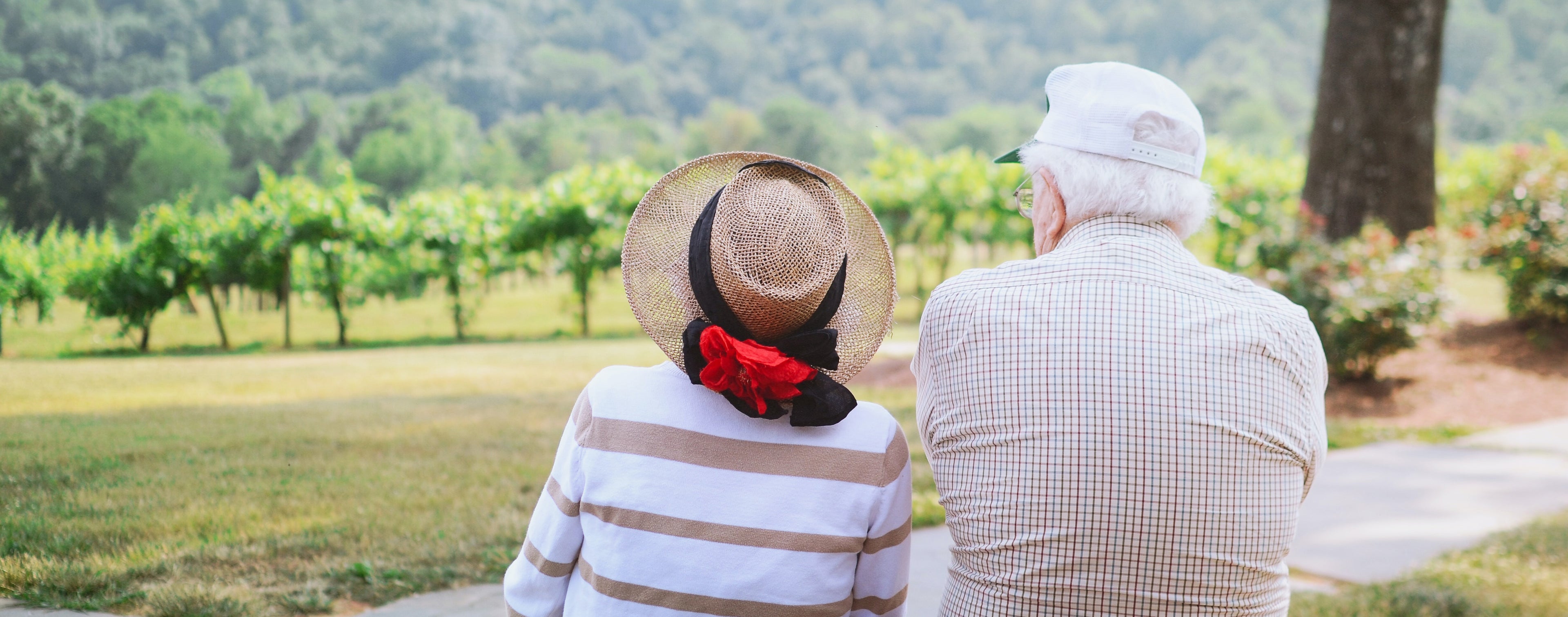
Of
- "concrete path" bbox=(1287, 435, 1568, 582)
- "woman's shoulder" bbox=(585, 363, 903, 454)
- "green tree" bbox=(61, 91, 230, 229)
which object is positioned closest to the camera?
"woman's shoulder" bbox=(585, 363, 903, 454)

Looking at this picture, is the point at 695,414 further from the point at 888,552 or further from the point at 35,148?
the point at 35,148

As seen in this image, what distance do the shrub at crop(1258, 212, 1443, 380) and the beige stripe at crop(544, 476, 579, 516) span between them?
6.57 meters

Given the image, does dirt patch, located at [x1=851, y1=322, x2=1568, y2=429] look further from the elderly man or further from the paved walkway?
the elderly man

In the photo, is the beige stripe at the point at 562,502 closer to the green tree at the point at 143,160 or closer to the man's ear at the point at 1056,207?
the man's ear at the point at 1056,207

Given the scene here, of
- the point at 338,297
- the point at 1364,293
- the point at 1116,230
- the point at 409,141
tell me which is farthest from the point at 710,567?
the point at 1364,293

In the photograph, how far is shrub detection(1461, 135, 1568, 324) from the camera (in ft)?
26.2

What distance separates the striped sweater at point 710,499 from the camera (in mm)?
1568

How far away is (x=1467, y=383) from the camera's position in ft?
24.2

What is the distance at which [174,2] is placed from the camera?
4.13 m

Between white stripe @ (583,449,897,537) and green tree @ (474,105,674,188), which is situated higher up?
green tree @ (474,105,674,188)

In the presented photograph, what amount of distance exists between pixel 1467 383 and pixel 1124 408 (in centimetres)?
733

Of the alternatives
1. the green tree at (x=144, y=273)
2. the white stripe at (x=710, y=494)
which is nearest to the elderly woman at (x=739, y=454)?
the white stripe at (x=710, y=494)

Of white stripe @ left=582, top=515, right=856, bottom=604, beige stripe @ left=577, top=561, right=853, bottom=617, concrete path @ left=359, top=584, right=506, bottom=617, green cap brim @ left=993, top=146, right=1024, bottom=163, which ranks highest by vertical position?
green cap brim @ left=993, top=146, right=1024, bottom=163

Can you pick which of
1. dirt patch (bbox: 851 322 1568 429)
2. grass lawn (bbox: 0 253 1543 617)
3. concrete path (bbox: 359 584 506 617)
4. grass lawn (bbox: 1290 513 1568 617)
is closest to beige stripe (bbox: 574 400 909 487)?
concrete path (bbox: 359 584 506 617)
